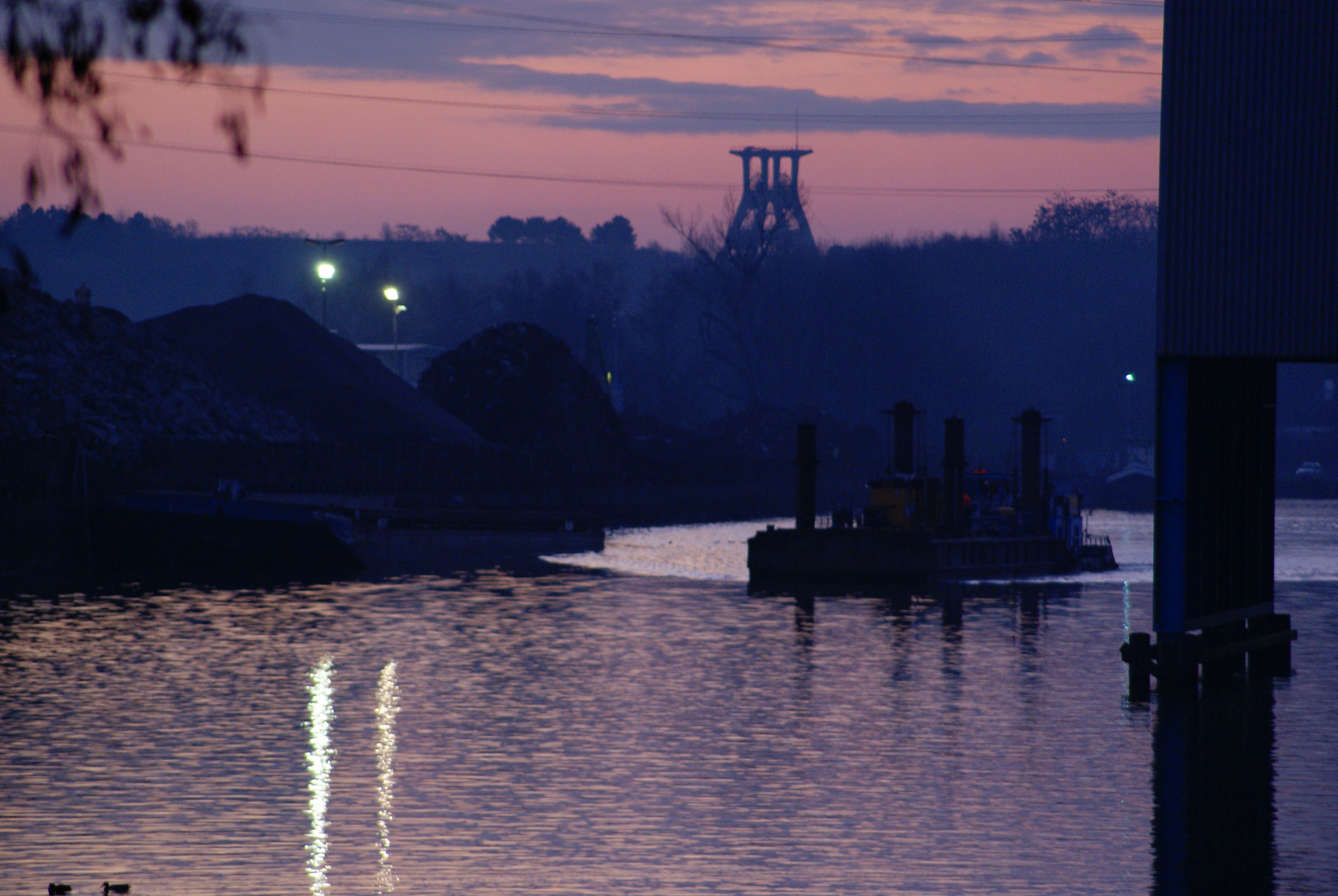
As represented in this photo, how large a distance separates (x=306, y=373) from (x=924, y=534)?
1692 inches

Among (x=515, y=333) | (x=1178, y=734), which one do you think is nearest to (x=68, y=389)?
(x=515, y=333)

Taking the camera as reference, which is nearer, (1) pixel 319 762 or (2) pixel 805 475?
(1) pixel 319 762

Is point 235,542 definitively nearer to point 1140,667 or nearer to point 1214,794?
point 1140,667

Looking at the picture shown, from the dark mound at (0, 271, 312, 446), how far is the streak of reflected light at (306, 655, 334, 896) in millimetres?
36869

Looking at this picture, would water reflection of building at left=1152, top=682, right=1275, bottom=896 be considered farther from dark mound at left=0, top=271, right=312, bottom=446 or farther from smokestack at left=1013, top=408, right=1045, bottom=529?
dark mound at left=0, top=271, right=312, bottom=446

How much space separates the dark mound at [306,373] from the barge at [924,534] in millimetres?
31395

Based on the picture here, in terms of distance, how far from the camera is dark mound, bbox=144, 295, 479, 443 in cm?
8394

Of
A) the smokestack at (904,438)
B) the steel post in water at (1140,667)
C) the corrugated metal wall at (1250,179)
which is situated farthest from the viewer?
the smokestack at (904,438)

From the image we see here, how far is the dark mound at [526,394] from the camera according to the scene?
317ft

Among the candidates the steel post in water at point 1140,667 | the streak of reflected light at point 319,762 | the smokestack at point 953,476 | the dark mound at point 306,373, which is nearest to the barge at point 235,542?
the smokestack at point 953,476

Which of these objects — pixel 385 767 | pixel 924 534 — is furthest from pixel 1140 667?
pixel 924 534

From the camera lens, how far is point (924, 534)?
55.8m

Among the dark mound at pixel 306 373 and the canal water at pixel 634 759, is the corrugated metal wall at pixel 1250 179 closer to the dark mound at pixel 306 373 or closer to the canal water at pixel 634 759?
the canal water at pixel 634 759

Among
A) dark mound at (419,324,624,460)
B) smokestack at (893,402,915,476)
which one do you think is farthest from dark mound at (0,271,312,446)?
smokestack at (893,402,915,476)
